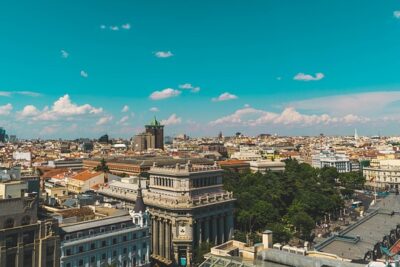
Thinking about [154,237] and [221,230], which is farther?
[221,230]

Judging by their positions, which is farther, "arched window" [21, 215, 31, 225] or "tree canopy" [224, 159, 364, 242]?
"tree canopy" [224, 159, 364, 242]

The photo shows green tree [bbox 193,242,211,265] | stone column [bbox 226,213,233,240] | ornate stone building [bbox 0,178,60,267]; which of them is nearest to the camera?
ornate stone building [bbox 0,178,60,267]

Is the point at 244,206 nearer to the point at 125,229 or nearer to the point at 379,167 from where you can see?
the point at 125,229

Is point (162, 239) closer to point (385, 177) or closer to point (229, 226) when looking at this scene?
point (229, 226)

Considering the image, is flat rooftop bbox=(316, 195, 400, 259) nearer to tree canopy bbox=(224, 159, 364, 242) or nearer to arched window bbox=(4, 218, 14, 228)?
tree canopy bbox=(224, 159, 364, 242)

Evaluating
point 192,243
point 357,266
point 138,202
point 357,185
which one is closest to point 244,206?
point 192,243

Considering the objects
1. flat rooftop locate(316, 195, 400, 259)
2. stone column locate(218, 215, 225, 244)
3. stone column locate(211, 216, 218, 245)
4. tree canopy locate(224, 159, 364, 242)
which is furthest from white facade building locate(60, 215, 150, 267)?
flat rooftop locate(316, 195, 400, 259)

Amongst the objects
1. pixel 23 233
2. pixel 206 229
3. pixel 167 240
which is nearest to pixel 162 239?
pixel 167 240

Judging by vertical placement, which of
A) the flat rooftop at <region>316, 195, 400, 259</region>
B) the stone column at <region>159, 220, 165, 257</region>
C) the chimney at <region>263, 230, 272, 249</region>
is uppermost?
the chimney at <region>263, 230, 272, 249</region>

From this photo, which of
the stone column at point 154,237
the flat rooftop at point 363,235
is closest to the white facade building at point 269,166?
the flat rooftop at point 363,235
